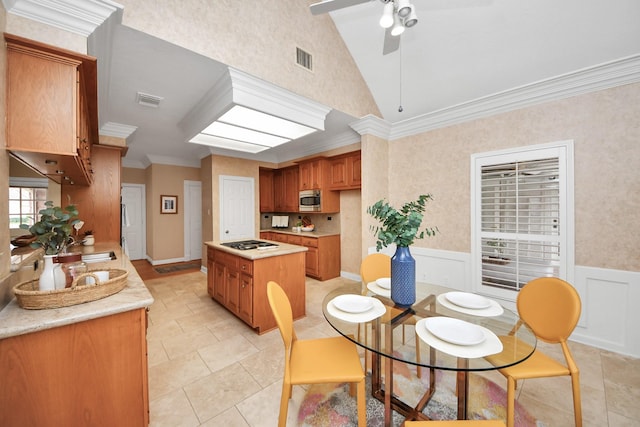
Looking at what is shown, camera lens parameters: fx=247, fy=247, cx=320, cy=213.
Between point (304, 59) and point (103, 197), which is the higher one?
point (304, 59)

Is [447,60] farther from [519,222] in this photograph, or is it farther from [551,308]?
[551,308]

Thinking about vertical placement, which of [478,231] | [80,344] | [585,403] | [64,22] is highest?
[64,22]

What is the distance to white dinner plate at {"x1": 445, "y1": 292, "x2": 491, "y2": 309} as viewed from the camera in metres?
1.56

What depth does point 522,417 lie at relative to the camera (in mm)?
1604

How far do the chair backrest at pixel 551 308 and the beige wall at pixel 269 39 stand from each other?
284 cm

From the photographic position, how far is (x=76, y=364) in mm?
1214

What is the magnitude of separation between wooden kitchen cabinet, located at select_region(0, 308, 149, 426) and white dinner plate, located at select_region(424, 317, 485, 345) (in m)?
1.59

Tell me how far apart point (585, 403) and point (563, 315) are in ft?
2.76

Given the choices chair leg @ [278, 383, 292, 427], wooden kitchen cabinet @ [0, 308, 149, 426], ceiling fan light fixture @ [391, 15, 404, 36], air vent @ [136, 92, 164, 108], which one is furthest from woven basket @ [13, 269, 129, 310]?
ceiling fan light fixture @ [391, 15, 404, 36]

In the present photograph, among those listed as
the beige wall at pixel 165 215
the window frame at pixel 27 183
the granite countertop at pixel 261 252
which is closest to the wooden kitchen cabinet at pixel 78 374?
the window frame at pixel 27 183

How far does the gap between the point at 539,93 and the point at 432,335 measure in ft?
9.98

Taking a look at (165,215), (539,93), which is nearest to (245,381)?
(539,93)

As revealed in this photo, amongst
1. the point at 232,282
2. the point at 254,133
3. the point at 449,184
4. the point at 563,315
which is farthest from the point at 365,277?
the point at 254,133

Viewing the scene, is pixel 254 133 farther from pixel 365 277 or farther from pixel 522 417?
pixel 522 417
